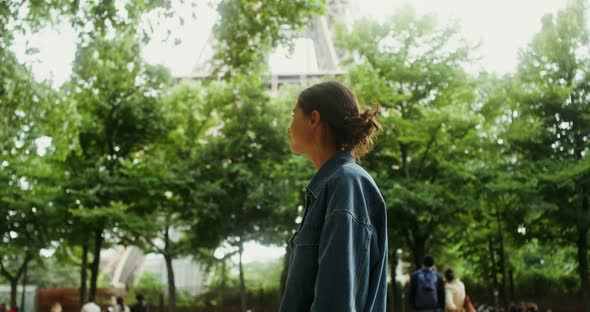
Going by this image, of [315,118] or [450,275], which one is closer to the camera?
[315,118]

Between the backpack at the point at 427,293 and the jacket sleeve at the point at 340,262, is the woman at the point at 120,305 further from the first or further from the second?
the jacket sleeve at the point at 340,262

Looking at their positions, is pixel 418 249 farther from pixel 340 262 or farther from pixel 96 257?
pixel 340 262

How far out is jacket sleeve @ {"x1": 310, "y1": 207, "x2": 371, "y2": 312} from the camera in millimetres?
1593

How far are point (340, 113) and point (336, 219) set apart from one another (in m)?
0.41

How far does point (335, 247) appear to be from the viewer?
1.62 meters

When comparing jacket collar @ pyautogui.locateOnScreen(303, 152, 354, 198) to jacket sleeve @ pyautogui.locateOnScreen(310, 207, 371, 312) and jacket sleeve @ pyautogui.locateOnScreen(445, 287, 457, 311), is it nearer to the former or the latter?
jacket sleeve @ pyautogui.locateOnScreen(310, 207, 371, 312)

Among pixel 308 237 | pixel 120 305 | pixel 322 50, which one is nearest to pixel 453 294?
pixel 308 237

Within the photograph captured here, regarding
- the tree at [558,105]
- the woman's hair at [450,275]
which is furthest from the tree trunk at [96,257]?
the woman's hair at [450,275]

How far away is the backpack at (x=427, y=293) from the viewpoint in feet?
26.3

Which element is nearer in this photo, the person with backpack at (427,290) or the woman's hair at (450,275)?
the person with backpack at (427,290)

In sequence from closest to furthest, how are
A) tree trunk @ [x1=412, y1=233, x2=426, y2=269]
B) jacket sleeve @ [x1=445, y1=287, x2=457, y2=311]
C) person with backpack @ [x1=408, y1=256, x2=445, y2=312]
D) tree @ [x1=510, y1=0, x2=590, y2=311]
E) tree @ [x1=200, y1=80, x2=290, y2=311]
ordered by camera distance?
person with backpack @ [x1=408, y1=256, x2=445, y2=312] < jacket sleeve @ [x1=445, y1=287, x2=457, y2=311] < tree @ [x1=510, y1=0, x2=590, y2=311] < tree trunk @ [x1=412, y1=233, x2=426, y2=269] < tree @ [x1=200, y1=80, x2=290, y2=311]

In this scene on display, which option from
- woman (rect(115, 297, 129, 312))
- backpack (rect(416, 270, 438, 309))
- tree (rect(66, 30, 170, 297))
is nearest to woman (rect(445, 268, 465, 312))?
backpack (rect(416, 270, 438, 309))

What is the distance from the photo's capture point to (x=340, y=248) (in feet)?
5.32

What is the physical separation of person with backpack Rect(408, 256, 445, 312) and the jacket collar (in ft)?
21.1
